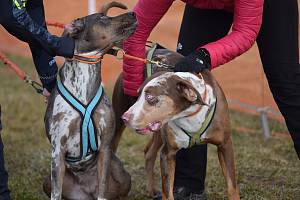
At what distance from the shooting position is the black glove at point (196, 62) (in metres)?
4.73

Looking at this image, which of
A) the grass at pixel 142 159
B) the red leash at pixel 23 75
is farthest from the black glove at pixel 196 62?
the grass at pixel 142 159

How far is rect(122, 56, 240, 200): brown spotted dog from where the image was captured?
452cm

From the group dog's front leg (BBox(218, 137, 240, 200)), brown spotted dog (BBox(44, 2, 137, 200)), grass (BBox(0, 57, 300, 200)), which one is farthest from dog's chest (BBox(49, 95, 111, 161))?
grass (BBox(0, 57, 300, 200))

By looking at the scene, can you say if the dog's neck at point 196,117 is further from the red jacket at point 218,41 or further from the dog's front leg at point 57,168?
the dog's front leg at point 57,168

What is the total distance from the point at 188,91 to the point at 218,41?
52cm

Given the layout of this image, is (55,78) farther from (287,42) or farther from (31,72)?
(31,72)

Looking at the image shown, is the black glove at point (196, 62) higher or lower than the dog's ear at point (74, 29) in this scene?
lower

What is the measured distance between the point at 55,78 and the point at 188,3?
3.81 feet

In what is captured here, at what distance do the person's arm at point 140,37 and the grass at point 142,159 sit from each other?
1153 mm

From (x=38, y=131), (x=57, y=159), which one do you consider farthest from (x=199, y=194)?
(x=38, y=131)

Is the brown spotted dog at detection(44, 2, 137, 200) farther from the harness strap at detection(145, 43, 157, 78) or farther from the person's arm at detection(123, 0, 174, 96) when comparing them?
the harness strap at detection(145, 43, 157, 78)

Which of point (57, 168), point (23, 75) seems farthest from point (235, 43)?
point (23, 75)

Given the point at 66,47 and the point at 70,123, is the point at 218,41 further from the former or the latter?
the point at 70,123

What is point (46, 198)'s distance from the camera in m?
5.94
